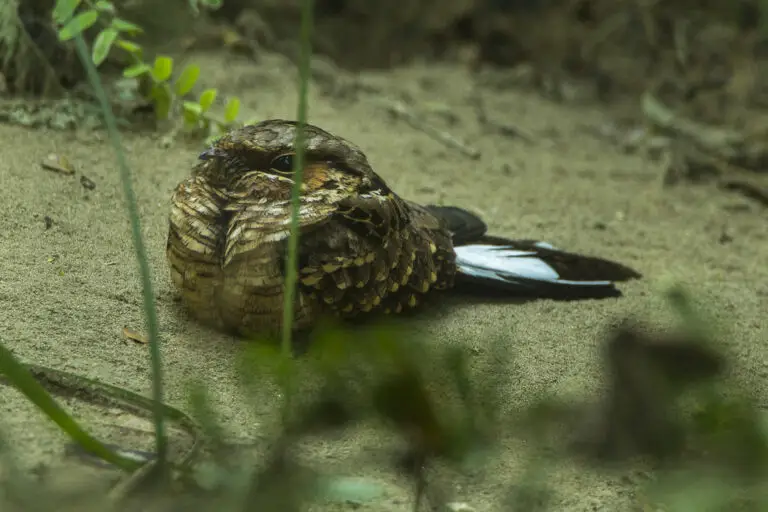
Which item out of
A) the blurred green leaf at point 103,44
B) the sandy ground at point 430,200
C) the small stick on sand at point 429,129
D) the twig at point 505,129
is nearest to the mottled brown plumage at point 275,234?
the sandy ground at point 430,200

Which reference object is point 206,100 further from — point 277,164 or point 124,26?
point 277,164

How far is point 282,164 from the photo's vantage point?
2154 mm

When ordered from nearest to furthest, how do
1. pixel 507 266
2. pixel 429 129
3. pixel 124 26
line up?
pixel 507 266 < pixel 124 26 < pixel 429 129

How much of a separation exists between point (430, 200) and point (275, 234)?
56.2 inches

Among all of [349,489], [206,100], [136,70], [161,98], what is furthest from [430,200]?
[349,489]

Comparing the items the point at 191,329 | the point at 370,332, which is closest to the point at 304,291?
the point at 191,329

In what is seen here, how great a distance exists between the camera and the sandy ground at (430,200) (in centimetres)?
145

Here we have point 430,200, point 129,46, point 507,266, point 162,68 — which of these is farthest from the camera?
point 430,200

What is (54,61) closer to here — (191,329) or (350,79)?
(191,329)

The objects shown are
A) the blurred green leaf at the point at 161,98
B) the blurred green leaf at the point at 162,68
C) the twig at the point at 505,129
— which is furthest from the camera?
the twig at the point at 505,129

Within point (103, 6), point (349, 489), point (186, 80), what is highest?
point (103, 6)

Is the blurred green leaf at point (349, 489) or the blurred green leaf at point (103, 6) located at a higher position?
the blurred green leaf at point (103, 6)

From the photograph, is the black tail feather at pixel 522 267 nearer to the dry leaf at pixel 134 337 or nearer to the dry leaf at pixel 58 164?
the dry leaf at pixel 134 337

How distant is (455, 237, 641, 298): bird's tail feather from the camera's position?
8.68 ft
